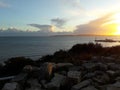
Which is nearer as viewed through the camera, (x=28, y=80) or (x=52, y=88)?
(x=52, y=88)

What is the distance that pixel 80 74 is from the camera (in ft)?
27.0

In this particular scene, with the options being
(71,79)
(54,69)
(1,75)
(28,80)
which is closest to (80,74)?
(71,79)

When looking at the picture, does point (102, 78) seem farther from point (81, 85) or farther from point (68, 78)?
point (68, 78)

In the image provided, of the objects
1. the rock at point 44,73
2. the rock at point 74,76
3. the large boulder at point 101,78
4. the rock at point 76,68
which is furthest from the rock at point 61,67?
the large boulder at point 101,78

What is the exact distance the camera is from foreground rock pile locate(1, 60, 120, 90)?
24.9ft

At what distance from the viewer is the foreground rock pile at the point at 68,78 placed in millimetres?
7603

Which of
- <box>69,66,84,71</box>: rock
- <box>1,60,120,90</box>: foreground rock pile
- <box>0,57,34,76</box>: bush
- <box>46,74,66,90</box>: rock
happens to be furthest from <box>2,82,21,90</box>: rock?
<box>0,57,34,76</box>: bush

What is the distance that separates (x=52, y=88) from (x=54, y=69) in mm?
1380

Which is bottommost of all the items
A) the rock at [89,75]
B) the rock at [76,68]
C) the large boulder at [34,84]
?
the large boulder at [34,84]

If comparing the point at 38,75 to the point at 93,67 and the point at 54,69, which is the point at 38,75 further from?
the point at 93,67

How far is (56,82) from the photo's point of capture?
25.6 ft

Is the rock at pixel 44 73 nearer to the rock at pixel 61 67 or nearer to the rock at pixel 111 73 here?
the rock at pixel 61 67

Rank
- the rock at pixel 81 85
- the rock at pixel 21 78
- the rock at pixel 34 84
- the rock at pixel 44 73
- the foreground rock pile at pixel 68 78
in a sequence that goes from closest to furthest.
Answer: the rock at pixel 81 85 → the foreground rock pile at pixel 68 78 → the rock at pixel 34 84 → the rock at pixel 21 78 → the rock at pixel 44 73

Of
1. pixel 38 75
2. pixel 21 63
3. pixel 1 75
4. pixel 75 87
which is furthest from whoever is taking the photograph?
pixel 21 63
